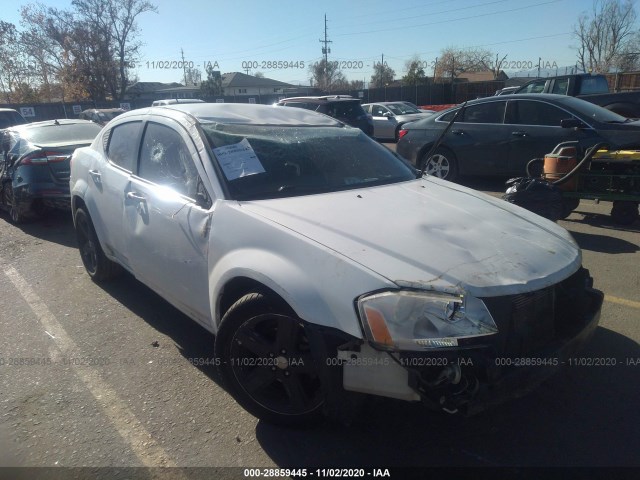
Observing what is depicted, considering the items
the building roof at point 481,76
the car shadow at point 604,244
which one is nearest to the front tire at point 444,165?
the car shadow at point 604,244

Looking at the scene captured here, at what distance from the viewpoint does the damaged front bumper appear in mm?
2111

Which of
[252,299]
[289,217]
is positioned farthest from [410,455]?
[289,217]

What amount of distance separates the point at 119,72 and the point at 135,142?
157 ft

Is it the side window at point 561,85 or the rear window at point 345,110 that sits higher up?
the side window at point 561,85

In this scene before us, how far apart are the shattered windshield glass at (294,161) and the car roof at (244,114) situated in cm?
12

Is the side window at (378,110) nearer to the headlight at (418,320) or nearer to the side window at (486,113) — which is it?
the side window at (486,113)

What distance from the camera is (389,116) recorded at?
18.4 metres

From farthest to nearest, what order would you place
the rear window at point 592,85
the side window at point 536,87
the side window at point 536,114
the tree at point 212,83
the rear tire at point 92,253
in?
the tree at point 212,83, the side window at point 536,87, the rear window at point 592,85, the side window at point 536,114, the rear tire at point 92,253

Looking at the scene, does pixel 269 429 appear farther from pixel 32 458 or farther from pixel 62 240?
pixel 62 240

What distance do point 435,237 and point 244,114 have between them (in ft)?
6.48

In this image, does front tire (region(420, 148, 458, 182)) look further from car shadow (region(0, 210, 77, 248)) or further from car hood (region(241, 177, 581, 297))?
car shadow (region(0, 210, 77, 248))

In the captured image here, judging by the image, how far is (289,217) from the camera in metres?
2.73

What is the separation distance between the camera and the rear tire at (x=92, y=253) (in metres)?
4.75

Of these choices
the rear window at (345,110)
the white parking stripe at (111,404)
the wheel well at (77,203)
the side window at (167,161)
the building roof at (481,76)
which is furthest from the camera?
the building roof at (481,76)
